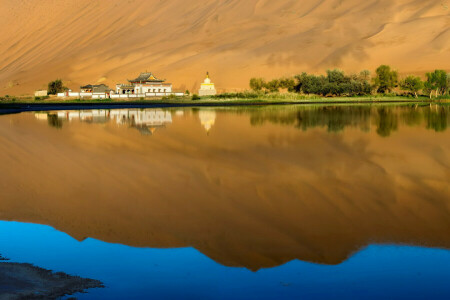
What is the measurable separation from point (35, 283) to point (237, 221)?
335cm

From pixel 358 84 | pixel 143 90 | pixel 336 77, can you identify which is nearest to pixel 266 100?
pixel 336 77

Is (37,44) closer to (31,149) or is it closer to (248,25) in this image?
(248,25)

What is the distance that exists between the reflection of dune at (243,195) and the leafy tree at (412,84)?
166ft

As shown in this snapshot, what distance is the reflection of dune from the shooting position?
7668 mm

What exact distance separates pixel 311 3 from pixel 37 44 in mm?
59426

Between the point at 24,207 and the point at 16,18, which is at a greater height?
the point at 16,18

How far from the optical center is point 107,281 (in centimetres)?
621

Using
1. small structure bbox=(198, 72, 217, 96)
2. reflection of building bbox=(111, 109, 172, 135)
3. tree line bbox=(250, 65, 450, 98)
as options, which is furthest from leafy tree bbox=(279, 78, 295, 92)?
reflection of building bbox=(111, 109, 172, 135)

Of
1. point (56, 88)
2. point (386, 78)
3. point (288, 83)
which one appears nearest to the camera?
point (386, 78)

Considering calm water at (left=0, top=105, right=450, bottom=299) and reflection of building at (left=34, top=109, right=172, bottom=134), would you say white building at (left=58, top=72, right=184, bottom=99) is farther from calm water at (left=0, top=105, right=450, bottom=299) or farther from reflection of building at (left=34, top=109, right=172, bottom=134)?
calm water at (left=0, top=105, right=450, bottom=299)

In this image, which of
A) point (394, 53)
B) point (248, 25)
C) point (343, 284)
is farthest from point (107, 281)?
point (248, 25)

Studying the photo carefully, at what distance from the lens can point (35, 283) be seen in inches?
235

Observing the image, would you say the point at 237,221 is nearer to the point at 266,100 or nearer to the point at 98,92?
the point at 266,100

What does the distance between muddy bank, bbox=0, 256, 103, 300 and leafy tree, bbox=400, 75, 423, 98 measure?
216 feet
